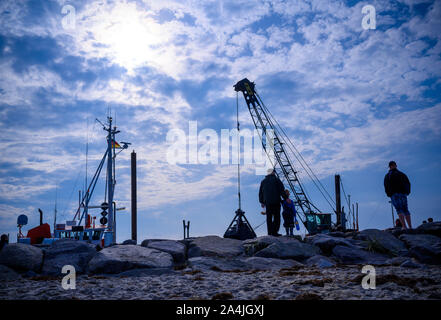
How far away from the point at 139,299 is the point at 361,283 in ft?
9.91

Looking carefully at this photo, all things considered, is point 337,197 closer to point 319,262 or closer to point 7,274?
point 319,262

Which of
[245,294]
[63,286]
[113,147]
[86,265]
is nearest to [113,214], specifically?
[113,147]

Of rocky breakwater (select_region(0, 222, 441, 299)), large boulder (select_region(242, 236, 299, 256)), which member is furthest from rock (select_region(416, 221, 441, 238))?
large boulder (select_region(242, 236, 299, 256))

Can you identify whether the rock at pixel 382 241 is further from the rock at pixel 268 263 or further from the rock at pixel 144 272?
the rock at pixel 144 272

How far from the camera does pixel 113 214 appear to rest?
992 inches

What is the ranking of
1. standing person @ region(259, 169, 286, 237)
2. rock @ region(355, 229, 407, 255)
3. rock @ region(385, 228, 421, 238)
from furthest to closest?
standing person @ region(259, 169, 286, 237), rock @ region(385, 228, 421, 238), rock @ region(355, 229, 407, 255)

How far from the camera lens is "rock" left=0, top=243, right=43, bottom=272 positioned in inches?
290

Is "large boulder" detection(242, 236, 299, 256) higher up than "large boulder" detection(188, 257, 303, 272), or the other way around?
"large boulder" detection(242, 236, 299, 256)

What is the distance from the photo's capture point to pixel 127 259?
758 cm

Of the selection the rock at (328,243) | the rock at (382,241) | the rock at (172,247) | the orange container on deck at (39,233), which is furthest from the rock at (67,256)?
the orange container on deck at (39,233)

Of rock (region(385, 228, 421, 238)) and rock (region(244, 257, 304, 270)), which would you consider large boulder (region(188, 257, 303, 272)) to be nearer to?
rock (region(244, 257, 304, 270))

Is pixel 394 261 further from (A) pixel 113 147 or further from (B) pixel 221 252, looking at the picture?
(A) pixel 113 147

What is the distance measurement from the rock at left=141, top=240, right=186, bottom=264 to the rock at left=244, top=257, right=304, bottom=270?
5.70 feet

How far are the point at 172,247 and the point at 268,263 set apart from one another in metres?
2.63
